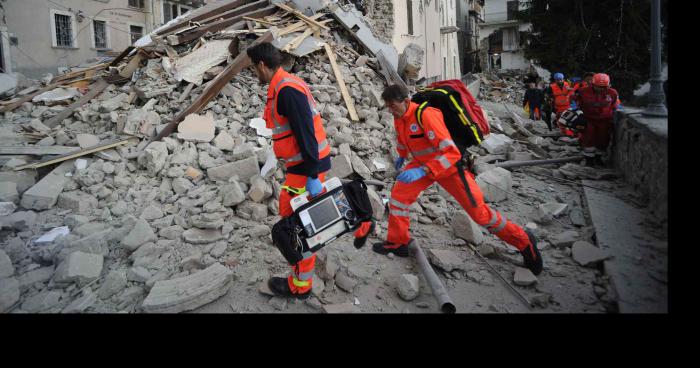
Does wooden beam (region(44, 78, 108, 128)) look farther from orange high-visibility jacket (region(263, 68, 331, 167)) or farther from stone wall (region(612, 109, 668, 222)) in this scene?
stone wall (region(612, 109, 668, 222))

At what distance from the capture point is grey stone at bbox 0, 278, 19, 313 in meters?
3.27

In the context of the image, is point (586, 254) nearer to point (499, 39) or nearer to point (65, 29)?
point (65, 29)

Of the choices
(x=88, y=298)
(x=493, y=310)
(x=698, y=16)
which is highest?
(x=698, y=16)

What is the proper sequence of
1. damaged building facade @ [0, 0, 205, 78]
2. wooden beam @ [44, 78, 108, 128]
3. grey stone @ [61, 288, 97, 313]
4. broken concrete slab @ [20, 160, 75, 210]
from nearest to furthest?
1. grey stone @ [61, 288, 97, 313]
2. broken concrete slab @ [20, 160, 75, 210]
3. wooden beam @ [44, 78, 108, 128]
4. damaged building facade @ [0, 0, 205, 78]

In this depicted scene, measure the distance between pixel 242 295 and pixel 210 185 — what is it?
6.79ft

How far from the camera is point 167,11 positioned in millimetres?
23547

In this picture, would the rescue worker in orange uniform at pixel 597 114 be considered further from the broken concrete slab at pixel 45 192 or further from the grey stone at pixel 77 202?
the broken concrete slab at pixel 45 192

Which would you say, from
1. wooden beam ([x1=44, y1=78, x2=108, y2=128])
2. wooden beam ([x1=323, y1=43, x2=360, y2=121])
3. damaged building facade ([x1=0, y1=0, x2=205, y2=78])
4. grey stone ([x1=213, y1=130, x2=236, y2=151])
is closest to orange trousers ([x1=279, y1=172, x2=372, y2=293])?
grey stone ([x1=213, y1=130, x2=236, y2=151])

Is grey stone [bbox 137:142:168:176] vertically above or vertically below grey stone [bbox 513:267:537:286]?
above

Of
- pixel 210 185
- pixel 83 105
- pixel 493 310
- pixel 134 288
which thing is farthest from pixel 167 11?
pixel 493 310

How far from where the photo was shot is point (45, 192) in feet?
15.5

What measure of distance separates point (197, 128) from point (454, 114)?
4.03 metres

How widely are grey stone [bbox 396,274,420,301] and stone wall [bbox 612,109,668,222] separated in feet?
8.27
